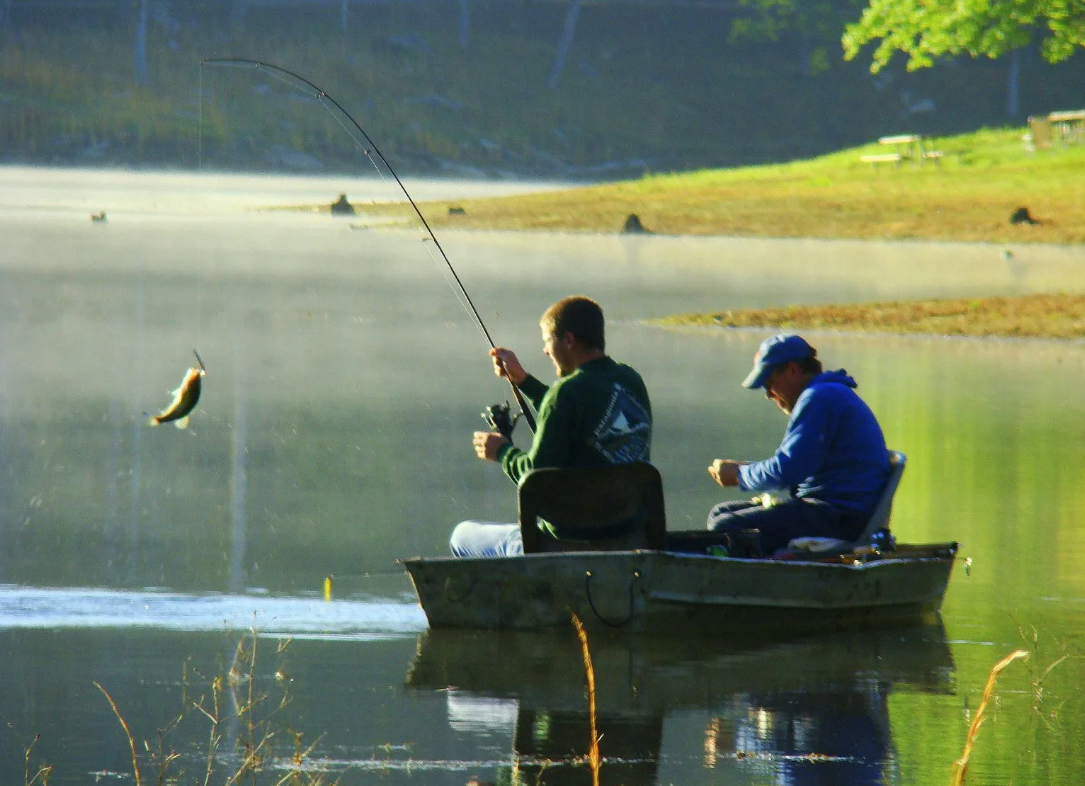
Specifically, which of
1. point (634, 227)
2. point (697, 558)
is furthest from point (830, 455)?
point (634, 227)

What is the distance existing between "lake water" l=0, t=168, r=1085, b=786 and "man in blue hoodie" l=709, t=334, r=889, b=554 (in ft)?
1.56

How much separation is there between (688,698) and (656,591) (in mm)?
535

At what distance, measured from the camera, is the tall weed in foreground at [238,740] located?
571 centimetres

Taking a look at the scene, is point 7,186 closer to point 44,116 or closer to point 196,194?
point 196,194

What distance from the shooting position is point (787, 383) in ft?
26.2

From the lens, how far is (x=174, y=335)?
18125 millimetres

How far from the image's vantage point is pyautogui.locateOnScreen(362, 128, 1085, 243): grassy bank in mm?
33812

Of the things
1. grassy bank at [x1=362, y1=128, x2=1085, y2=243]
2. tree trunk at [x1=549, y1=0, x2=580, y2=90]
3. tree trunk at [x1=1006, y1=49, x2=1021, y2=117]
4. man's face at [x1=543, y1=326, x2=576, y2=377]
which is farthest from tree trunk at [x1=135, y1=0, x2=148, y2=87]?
man's face at [x1=543, y1=326, x2=576, y2=377]

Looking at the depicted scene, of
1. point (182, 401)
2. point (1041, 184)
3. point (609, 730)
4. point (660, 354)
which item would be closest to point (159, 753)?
point (609, 730)

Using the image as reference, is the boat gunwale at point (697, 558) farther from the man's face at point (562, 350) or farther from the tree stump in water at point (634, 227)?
the tree stump in water at point (634, 227)

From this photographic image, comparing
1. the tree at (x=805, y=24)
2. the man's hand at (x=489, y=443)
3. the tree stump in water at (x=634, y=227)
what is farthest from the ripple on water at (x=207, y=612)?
the tree at (x=805, y=24)

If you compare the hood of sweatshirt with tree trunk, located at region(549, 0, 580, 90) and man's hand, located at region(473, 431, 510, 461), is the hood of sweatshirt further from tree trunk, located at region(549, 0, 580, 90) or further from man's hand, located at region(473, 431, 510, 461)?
tree trunk, located at region(549, 0, 580, 90)

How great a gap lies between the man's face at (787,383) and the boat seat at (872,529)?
0.48 metres

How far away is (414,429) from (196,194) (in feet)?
113
